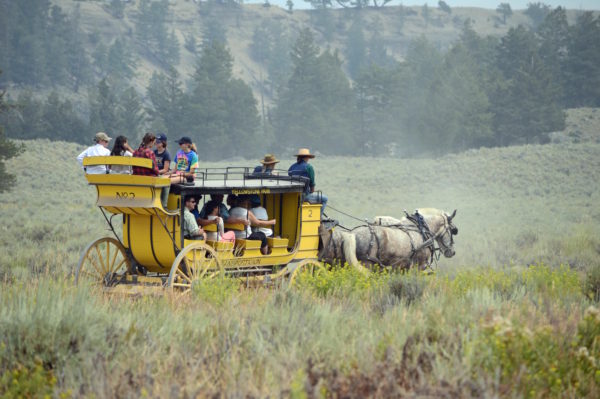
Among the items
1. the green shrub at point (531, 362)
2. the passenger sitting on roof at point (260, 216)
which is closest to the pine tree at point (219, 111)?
the passenger sitting on roof at point (260, 216)

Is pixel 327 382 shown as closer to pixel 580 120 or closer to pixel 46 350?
pixel 46 350

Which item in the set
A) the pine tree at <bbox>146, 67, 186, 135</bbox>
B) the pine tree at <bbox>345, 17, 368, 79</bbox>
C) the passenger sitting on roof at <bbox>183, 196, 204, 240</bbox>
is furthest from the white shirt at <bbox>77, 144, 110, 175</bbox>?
the pine tree at <bbox>345, 17, 368, 79</bbox>

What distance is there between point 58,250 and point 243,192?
28.6ft

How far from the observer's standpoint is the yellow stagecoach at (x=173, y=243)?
973 cm

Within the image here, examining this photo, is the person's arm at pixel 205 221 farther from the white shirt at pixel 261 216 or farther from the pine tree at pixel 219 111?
the pine tree at pixel 219 111

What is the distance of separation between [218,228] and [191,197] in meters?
0.65

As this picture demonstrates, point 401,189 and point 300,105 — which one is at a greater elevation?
point 300,105

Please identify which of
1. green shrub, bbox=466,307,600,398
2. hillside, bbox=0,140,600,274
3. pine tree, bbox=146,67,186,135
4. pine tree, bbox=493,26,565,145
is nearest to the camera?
green shrub, bbox=466,307,600,398

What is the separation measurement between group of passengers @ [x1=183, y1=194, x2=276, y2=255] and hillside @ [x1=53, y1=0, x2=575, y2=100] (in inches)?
4405

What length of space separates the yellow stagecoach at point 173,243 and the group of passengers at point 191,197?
16cm

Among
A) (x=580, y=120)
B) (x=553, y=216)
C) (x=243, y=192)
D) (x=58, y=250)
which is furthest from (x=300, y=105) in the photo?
(x=243, y=192)

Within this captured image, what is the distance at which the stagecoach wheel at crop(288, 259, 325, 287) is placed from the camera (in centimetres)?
1099

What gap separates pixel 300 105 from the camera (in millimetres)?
74500

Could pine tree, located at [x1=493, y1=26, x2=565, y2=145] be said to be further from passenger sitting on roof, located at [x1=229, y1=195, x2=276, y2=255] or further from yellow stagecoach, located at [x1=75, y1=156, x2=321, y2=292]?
passenger sitting on roof, located at [x1=229, y1=195, x2=276, y2=255]
